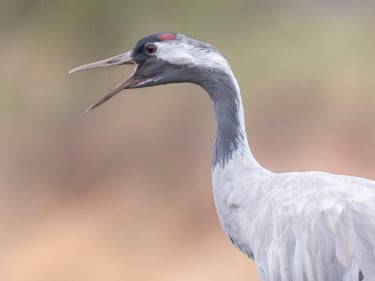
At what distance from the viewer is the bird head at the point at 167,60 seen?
4.48m

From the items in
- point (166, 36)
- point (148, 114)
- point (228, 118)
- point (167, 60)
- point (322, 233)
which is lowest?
point (148, 114)

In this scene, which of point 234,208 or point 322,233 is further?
point 234,208

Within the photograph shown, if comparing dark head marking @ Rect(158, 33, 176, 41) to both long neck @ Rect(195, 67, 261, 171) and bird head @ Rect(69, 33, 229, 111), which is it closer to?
bird head @ Rect(69, 33, 229, 111)

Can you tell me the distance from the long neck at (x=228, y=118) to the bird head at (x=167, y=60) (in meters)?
0.06

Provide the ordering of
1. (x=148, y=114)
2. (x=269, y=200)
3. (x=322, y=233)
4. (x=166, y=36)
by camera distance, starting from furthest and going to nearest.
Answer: (x=148, y=114)
(x=166, y=36)
(x=269, y=200)
(x=322, y=233)

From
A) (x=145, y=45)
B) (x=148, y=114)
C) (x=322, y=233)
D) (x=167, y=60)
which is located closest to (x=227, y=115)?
(x=167, y=60)

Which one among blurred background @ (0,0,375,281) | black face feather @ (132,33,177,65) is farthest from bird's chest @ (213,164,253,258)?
blurred background @ (0,0,375,281)

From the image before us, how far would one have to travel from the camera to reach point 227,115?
4.49m

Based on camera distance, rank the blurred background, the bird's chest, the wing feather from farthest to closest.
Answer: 1. the blurred background
2. the bird's chest
3. the wing feather

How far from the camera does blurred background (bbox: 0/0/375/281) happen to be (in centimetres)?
954

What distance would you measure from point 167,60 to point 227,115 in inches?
13.4

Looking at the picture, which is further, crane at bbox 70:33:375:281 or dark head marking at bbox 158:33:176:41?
dark head marking at bbox 158:33:176:41

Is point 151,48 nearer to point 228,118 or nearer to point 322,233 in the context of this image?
point 228,118

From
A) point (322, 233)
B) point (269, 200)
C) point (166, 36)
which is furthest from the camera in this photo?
point (166, 36)
